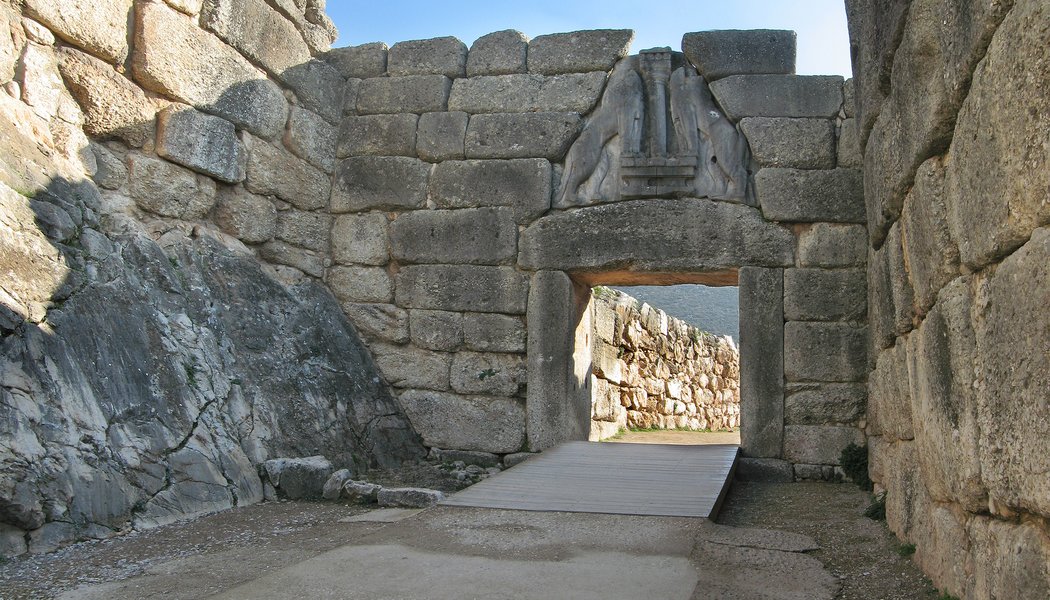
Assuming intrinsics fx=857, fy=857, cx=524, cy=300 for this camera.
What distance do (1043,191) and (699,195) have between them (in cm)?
486

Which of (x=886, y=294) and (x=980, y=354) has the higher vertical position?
(x=886, y=294)

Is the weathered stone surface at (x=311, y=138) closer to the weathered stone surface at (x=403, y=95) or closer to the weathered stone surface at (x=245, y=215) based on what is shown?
the weathered stone surface at (x=403, y=95)

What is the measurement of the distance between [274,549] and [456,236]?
11.8ft

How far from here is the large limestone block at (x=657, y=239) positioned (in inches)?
252

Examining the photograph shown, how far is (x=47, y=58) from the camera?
16.2 feet

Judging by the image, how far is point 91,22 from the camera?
516cm

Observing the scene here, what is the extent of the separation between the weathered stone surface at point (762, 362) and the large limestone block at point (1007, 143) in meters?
3.95

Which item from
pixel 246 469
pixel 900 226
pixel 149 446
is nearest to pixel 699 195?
pixel 900 226

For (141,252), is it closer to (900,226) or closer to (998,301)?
(900,226)

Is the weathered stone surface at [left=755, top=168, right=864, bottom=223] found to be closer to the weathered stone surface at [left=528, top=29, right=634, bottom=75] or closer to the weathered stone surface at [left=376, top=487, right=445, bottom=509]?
the weathered stone surface at [left=528, top=29, right=634, bottom=75]

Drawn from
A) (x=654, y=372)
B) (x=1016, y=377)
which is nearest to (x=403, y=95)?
(x=654, y=372)

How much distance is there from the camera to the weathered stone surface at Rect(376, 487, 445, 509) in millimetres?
4957

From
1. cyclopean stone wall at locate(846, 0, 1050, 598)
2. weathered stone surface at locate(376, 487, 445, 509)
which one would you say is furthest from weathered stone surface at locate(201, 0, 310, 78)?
cyclopean stone wall at locate(846, 0, 1050, 598)

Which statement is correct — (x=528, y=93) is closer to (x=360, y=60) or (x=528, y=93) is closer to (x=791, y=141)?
(x=360, y=60)
